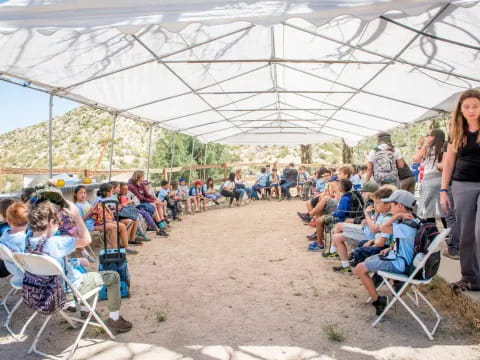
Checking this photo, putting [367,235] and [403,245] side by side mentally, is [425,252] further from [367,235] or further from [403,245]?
[367,235]

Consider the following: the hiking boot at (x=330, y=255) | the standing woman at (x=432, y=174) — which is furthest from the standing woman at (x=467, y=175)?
the hiking boot at (x=330, y=255)

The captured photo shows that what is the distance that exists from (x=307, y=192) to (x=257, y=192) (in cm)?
183

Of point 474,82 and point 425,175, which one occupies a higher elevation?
point 474,82

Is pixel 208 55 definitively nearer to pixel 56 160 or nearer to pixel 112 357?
pixel 112 357

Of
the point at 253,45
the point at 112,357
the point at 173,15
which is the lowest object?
the point at 112,357

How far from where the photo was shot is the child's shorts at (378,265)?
2.69 m

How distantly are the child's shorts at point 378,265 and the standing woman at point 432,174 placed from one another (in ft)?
6.34

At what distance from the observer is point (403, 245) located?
269 centimetres

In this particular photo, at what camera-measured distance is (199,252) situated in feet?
17.5

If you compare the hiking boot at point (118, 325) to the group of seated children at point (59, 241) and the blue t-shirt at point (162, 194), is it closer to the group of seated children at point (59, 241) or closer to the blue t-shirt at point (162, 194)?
the group of seated children at point (59, 241)

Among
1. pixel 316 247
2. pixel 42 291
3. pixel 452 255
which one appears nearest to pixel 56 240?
pixel 42 291

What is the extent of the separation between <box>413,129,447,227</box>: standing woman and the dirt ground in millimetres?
1337

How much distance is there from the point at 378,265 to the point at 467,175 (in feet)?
3.13

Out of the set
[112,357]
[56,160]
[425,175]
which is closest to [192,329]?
[112,357]
